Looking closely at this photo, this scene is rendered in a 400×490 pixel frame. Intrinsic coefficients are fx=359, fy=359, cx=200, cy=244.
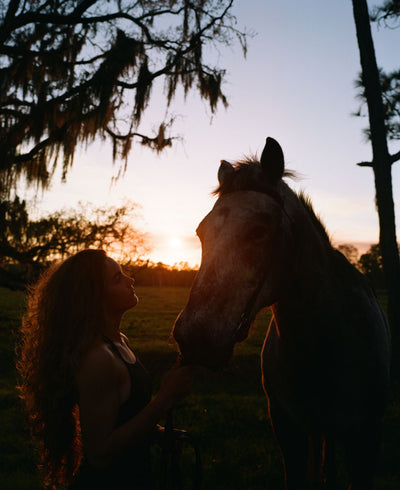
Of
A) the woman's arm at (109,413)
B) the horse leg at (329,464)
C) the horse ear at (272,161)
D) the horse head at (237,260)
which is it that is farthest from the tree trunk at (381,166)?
the woman's arm at (109,413)

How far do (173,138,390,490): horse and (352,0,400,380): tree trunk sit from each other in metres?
5.49

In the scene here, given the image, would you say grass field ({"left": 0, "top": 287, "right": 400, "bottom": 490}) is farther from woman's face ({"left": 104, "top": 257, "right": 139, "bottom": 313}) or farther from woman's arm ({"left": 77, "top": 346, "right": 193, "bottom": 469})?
woman's face ({"left": 104, "top": 257, "right": 139, "bottom": 313})

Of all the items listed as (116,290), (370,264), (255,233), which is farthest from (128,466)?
(370,264)

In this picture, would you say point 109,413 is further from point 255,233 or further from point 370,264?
point 370,264

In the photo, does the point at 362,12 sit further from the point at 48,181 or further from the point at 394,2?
the point at 48,181

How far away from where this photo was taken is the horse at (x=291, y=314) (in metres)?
1.50

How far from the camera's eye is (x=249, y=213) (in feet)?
5.43

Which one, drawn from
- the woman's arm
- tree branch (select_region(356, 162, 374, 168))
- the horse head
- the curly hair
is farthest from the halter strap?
tree branch (select_region(356, 162, 374, 168))

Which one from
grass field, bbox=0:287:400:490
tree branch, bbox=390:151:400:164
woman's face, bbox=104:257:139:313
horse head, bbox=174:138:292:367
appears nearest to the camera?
horse head, bbox=174:138:292:367

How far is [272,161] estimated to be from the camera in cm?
186

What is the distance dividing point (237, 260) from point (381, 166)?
278 inches

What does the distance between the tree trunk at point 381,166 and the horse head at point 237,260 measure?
634 centimetres

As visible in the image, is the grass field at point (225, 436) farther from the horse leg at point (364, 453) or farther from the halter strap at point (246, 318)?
the horse leg at point (364, 453)

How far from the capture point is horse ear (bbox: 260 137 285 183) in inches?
72.0
